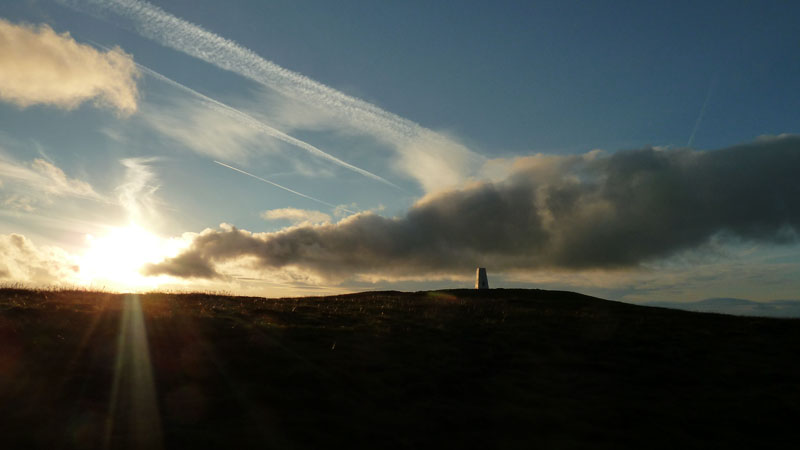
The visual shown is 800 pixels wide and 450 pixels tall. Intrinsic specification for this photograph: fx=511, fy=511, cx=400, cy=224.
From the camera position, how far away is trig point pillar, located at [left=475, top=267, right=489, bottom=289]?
161 feet

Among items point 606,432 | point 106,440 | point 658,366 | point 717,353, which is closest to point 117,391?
point 106,440

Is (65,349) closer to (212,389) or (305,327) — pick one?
(212,389)

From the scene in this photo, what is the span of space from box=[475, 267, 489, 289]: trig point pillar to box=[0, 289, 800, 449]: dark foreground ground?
2343 cm

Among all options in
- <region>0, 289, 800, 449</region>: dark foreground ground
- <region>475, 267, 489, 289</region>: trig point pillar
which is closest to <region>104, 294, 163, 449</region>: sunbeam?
<region>0, 289, 800, 449</region>: dark foreground ground

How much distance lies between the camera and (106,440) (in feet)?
35.1

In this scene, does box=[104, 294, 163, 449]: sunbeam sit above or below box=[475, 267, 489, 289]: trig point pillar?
below

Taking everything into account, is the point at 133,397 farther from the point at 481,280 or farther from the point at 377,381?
the point at 481,280

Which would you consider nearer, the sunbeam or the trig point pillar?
the sunbeam

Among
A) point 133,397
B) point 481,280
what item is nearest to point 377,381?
point 133,397

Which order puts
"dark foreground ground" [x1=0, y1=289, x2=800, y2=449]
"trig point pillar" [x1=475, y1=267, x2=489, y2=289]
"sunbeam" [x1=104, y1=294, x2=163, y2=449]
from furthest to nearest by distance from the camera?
1. "trig point pillar" [x1=475, y1=267, x2=489, y2=289]
2. "dark foreground ground" [x1=0, y1=289, x2=800, y2=449]
3. "sunbeam" [x1=104, y1=294, x2=163, y2=449]

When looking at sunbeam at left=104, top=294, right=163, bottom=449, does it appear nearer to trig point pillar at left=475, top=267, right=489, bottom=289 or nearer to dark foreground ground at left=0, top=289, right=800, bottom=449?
dark foreground ground at left=0, top=289, right=800, bottom=449

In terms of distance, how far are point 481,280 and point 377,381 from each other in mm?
34726

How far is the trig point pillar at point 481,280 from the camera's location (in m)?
49.0

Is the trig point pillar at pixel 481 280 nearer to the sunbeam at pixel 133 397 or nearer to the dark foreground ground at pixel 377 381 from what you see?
the dark foreground ground at pixel 377 381
